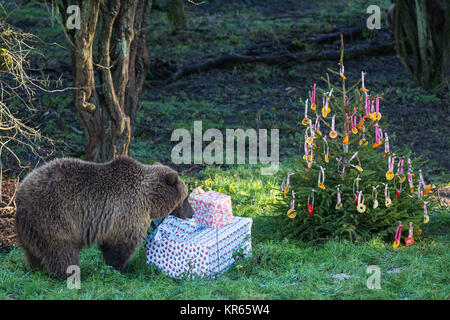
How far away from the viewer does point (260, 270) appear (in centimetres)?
548

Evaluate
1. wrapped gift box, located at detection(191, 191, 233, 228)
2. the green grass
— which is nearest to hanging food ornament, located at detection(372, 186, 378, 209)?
the green grass

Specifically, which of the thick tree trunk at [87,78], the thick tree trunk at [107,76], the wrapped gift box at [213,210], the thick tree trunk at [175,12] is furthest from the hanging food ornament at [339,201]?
the thick tree trunk at [175,12]

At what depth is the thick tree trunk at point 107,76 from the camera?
7.44 meters

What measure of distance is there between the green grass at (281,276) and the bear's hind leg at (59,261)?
0.28 ft

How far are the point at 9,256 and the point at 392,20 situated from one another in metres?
11.0

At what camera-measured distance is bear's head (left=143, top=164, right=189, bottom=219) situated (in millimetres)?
5750

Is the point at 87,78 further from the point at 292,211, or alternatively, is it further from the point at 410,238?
the point at 410,238

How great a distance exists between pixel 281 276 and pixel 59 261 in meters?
2.07

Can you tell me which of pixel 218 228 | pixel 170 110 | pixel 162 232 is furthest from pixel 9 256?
pixel 170 110

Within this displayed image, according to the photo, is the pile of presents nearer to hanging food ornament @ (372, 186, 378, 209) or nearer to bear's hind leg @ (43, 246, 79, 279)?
bear's hind leg @ (43, 246, 79, 279)

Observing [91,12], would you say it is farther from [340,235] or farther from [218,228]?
[340,235]

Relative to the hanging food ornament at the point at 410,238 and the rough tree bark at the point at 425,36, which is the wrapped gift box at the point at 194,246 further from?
the rough tree bark at the point at 425,36

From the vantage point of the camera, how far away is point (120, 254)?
5562mm

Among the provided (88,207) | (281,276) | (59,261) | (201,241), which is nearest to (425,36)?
(281,276)
